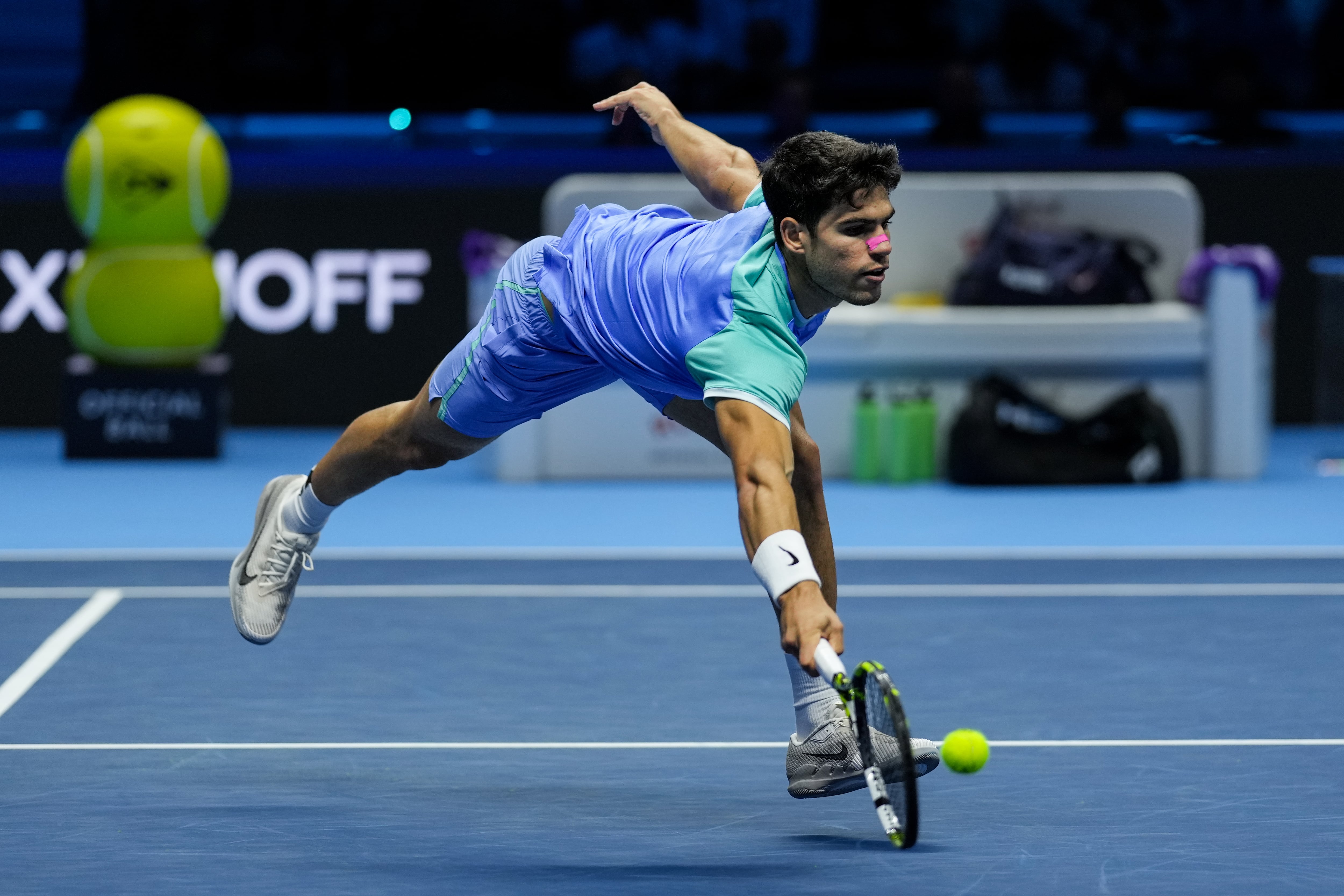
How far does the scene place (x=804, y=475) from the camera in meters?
3.87

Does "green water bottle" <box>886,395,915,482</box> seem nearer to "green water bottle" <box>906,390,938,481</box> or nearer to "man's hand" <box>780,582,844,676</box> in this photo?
"green water bottle" <box>906,390,938,481</box>

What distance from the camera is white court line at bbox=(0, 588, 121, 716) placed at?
4.80 meters

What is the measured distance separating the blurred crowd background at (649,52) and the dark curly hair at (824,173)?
7.58 m

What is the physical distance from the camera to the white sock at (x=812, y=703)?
3.64 metres

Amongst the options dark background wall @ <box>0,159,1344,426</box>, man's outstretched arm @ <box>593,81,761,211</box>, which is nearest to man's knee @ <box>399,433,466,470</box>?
man's outstretched arm @ <box>593,81,761,211</box>

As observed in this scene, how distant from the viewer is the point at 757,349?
133 inches

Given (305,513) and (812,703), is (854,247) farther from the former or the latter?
(305,513)

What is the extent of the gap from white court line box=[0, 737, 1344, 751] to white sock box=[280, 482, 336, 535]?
0.51 metres

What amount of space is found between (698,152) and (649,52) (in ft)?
23.4

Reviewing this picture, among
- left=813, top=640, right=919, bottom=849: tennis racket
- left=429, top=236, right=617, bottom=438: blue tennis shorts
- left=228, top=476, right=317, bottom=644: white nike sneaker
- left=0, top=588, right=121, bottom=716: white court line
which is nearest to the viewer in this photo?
A: left=813, top=640, right=919, bottom=849: tennis racket

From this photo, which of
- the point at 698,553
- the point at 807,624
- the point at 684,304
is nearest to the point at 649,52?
the point at 698,553

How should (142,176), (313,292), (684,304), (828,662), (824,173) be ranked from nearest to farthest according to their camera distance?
(828,662) < (824,173) < (684,304) < (142,176) < (313,292)

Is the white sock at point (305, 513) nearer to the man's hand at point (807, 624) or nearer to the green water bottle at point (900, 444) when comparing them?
the man's hand at point (807, 624)

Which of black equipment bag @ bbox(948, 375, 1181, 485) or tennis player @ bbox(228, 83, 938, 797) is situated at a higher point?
tennis player @ bbox(228, 83, 938, 797)
